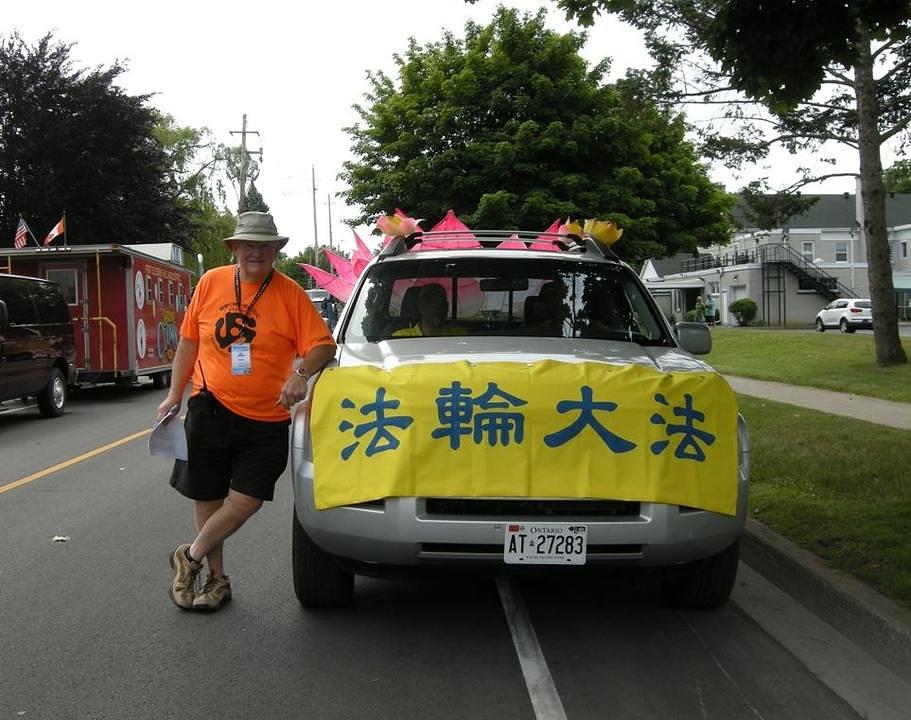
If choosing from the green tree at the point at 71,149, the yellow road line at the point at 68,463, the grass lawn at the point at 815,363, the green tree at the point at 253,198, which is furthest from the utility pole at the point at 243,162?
the yellow road line at the point at 68,463

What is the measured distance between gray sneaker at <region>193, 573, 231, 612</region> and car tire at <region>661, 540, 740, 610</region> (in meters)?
2.19

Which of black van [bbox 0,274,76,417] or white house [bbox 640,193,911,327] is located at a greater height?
white house [bbox 640,193,911,327]

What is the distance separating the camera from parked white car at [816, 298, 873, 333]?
3912cm

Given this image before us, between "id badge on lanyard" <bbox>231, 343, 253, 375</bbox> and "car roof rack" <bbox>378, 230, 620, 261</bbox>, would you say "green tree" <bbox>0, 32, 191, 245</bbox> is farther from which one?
"id badge on lanyard" <bbox>231, 343, 253, 375</bbox>

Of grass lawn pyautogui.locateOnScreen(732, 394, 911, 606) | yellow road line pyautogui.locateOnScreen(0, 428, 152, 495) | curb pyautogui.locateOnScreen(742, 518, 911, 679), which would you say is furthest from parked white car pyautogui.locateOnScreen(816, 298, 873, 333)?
curb pyautogui.locateOnScreen(742, 518, 911, 679)

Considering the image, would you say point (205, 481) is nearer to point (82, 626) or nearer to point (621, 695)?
point (82, 626)

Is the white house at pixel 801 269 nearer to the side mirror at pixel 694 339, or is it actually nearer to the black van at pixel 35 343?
the black van at pixel 35 343

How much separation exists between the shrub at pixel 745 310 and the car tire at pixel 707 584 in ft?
167

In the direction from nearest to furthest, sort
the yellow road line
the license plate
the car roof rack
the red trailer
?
the license plate → the car roof rack → the yellow road line → the red trailer

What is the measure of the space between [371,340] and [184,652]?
1.81 m

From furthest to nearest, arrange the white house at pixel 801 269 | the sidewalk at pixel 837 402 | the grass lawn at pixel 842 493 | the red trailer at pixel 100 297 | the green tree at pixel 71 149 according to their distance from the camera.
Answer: the white house at pixel 801 269
the green tree at pixel 71 149
the red trailer at pixel 100 297
the sidewalk at pixel 837 402
the grass lawn at pixel 842 493

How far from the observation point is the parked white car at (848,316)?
1540 inches

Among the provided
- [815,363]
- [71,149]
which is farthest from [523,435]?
[71,149]

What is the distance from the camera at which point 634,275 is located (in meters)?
5.69
